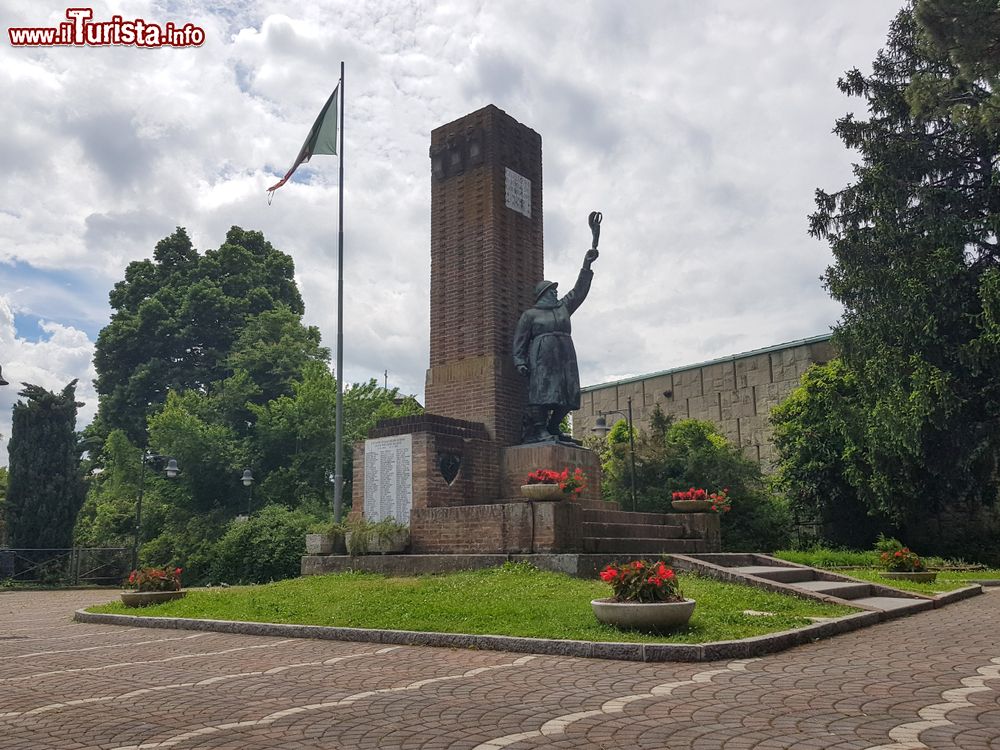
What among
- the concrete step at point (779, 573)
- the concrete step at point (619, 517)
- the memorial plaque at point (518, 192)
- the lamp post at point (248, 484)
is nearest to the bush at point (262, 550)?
the lamp post at point (248, 484)

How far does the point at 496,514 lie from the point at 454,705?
7.18m

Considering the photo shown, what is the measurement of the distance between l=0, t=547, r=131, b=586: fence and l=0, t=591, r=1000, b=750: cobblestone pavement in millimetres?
19256

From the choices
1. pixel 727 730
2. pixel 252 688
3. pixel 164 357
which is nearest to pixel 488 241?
pixel 252 688

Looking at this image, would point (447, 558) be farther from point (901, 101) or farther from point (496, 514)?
point (901, 101)

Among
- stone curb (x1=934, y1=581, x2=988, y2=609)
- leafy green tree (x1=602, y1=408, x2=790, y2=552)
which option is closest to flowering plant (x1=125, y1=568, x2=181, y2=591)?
stone curb (x1=934, y1=581, x2=988, y2=609)

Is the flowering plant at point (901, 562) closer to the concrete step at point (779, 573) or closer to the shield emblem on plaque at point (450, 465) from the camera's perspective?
the concrete step at point (779, 573)

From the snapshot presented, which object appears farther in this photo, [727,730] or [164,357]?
[164,357]

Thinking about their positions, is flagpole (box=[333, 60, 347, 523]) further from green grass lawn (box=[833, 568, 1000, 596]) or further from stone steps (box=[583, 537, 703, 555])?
green grass lawn (box=[833, 568, 1000, 596])

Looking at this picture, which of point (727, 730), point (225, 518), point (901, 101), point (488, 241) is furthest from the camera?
point (225, 518)

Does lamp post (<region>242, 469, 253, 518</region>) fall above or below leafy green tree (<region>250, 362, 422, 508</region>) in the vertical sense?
below

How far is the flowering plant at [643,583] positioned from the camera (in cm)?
770

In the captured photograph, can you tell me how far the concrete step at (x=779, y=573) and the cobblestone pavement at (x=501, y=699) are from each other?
3301 millimetres

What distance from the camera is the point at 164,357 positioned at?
3984 centimetres

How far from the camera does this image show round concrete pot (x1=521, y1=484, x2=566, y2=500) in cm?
1170
